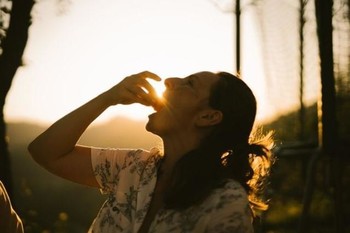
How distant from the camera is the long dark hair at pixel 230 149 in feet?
7.36

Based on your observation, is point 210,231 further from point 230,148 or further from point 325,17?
point 325,17

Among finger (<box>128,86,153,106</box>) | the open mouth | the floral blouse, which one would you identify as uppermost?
finger (<box>128,86,153,106</box>)

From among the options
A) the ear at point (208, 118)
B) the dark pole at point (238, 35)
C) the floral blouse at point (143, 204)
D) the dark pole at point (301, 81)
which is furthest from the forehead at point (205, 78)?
the dark pole at point (301, 81)

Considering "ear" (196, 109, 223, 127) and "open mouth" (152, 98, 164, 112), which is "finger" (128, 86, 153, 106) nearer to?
"open mouth" (152, 98, 164, 112)

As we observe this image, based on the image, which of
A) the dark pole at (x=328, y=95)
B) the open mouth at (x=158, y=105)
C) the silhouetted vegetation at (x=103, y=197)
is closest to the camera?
the open mouth at (x=158, y=105)

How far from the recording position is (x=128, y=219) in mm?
2166

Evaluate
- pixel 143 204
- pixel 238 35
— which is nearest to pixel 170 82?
pixel 143 204

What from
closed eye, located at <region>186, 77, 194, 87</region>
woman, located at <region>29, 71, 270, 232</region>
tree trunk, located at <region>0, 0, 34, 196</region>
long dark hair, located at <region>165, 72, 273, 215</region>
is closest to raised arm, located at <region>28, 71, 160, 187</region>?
woman, located at <region>29, 71, 270, 232</region>

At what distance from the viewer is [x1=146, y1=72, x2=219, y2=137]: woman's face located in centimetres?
231

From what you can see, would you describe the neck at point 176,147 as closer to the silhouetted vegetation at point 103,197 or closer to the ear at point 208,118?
the ear at point 208,118

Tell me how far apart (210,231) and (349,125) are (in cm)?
469

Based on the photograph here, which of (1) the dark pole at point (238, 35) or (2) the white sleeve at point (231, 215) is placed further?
(1) the dark pole at point (238, 35)

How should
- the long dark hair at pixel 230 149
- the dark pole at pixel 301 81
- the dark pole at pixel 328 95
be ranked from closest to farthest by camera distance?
the long dark hair at pixel 230 149 → the dark pole at pixel 328 95 → the dark pole at pixel 301 81

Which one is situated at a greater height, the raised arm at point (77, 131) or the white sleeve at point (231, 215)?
the raised arm at point (77, 131)
